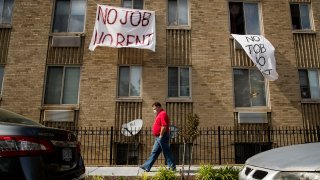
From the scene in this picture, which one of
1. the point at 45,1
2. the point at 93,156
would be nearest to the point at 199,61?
the point at 93,156

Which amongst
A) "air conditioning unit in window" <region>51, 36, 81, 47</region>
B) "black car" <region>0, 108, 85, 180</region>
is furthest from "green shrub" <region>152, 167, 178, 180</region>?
"air conditioning unit in window" <region>51, 36, 81, 47</region>

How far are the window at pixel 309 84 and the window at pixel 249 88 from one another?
1636 millimetres

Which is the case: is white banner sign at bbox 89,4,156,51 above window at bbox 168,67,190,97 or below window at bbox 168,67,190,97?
above

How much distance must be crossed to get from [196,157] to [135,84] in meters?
3.71

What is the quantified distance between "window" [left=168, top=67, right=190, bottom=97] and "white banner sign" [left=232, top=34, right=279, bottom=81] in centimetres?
244

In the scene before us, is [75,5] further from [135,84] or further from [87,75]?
[135,84]

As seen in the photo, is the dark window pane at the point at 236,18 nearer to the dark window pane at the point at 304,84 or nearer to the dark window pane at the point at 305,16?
the dark window pane at the point at 305,16

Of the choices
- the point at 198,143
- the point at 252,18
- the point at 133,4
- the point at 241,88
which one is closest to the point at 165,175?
the point at 198,143

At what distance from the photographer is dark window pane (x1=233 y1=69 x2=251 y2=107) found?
1304cm

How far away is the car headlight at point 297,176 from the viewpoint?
3364 millimetres

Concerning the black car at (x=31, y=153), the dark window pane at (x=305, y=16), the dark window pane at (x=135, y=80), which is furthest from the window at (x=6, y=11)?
the dark window pane at (x=305, y=16)

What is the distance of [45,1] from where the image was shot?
13.6 metres

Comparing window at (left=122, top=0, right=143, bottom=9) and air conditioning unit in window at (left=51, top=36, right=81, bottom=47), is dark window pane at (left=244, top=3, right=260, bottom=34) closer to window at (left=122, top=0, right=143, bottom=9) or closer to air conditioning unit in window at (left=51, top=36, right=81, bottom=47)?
window at (left=122, top=0, right=143, bottom=9)

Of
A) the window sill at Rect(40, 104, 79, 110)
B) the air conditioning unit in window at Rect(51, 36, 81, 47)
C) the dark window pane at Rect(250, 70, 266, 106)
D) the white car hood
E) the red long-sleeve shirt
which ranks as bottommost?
the white car hood
